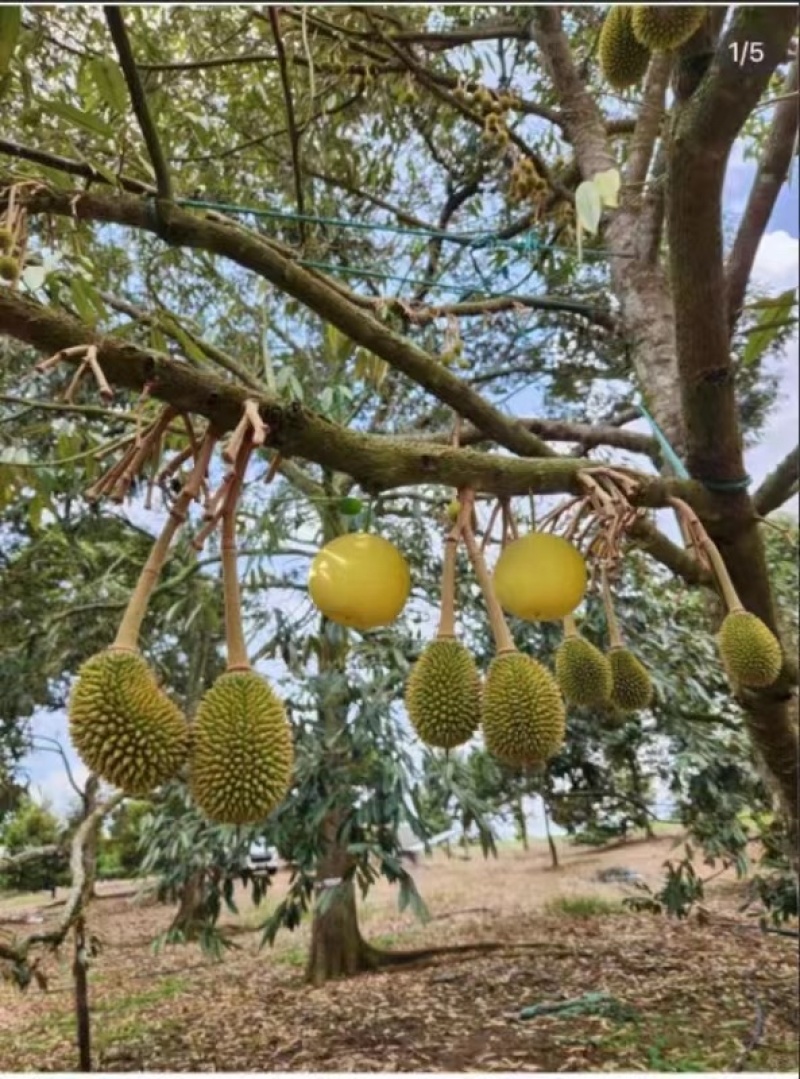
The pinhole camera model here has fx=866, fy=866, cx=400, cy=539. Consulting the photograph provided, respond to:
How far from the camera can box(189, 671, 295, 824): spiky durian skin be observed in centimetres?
47

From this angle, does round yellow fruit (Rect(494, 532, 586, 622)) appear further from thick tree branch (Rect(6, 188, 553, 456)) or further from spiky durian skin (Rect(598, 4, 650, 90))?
spiky durian skin (Rect(598, 4, 650, 90))

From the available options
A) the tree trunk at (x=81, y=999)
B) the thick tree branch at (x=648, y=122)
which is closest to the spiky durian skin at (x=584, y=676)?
the tree trunk at (x=81, y=999)

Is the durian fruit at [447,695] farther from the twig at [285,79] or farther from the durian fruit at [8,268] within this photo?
the twig at [285,79]

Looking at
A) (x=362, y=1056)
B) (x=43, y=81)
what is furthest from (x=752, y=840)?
(x=43, y=81)

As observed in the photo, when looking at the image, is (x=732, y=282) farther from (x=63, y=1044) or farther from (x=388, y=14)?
(x=63, y=1044)

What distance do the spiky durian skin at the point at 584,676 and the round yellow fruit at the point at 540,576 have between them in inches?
7.2

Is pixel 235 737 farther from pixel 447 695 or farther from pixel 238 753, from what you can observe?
pixel 447 695

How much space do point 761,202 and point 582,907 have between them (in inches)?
129

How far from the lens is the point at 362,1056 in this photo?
77.3 inches

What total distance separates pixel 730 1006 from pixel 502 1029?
63cm

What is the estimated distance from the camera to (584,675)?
2.54 feet

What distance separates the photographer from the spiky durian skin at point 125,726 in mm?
462

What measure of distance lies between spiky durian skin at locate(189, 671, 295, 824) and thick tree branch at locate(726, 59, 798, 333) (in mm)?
900

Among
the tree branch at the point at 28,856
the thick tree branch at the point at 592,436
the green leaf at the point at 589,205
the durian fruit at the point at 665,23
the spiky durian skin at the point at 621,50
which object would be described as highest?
the spiky durian skin at the point at 621,50
